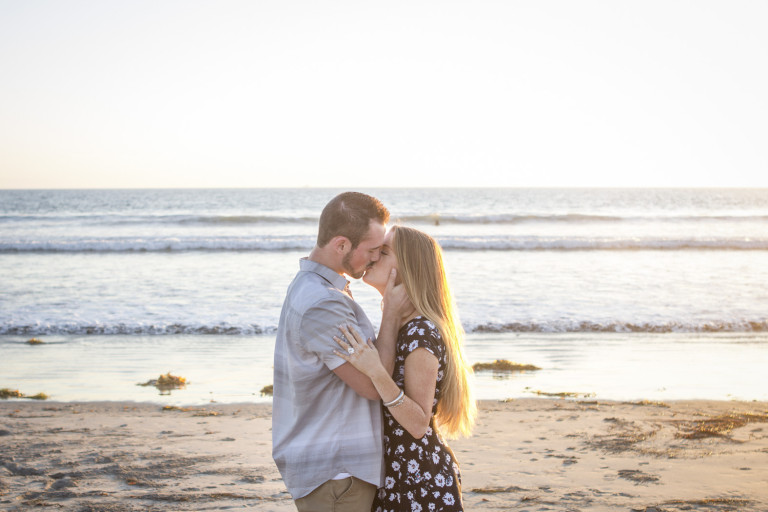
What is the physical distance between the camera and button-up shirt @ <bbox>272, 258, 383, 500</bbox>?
7.69 ft

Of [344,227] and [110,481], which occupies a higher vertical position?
[344,227]

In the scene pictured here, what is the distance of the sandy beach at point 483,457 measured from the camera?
175 inches

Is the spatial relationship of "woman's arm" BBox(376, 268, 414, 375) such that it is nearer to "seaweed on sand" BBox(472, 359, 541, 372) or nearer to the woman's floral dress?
the woman's floral dress

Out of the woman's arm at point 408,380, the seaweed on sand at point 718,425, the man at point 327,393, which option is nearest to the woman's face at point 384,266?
the man at point 327,393

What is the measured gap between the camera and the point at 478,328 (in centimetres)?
1133

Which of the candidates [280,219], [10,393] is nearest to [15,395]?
[10,393]

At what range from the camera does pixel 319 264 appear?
8.25 ft

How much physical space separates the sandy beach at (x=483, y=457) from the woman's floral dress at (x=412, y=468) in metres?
1.84

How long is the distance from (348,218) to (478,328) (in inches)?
358

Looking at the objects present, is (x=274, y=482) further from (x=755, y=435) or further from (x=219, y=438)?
(x=755, y=435)

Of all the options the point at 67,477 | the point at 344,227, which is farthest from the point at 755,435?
the point at 67,477

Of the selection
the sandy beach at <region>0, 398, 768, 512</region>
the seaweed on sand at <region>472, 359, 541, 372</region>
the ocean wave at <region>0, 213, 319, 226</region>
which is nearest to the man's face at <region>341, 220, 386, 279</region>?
the sandy beach at <region>0, 398, 768, 512</region>

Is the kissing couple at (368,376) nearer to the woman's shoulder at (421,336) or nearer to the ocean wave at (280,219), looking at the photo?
the woman's shoulder at (421,336)

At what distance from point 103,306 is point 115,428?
734 centimetres
